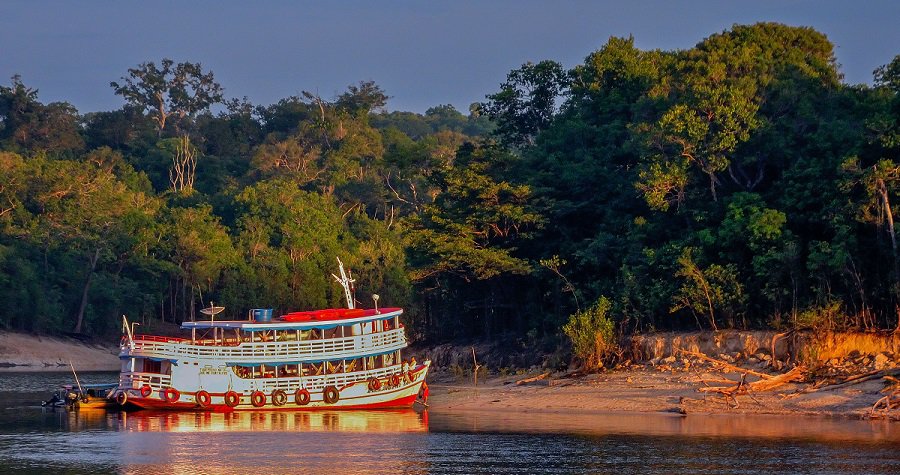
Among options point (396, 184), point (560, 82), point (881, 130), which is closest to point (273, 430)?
point (881, 130)

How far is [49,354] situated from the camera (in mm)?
72062

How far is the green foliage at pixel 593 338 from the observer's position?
44.7 metres

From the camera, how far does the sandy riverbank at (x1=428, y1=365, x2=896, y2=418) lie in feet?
121

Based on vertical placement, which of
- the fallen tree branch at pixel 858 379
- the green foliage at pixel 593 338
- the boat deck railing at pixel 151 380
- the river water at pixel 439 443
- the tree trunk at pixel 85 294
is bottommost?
the river water at pixel 439 443

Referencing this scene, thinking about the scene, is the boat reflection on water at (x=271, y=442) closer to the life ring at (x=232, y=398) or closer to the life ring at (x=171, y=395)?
the life ring at (x=232, y=398)

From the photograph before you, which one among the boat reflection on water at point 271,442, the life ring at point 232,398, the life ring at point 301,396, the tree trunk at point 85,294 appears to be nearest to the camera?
the boat reflection on water at point 271,442

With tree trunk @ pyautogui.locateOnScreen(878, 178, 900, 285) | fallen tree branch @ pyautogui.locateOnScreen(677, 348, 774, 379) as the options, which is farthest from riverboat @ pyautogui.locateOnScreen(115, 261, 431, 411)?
tree trunk @ pyautogui.locateOnScreen(878, 178, 900, 285)

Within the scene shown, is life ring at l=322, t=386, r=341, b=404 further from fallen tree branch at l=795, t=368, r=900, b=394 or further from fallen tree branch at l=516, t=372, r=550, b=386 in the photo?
fallen tree branch at l=795, t=368, r=900, b=394

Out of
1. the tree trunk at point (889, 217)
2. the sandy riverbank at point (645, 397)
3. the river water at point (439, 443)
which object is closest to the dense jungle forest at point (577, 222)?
the tree trunk at point (889, 217)

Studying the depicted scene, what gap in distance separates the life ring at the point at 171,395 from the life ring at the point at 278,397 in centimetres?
303


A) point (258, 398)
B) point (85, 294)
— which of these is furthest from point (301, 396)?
point (85, 294)

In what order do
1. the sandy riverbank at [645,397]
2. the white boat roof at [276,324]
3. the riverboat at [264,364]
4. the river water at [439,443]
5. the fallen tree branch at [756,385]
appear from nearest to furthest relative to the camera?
the river water at [439,443], the sandy riverbank at [645,397], the fallen tree branch at [756,385], the white boat roof at [276,324], the riverboat at [264,364]

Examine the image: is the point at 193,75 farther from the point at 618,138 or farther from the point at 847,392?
the point at 847,392

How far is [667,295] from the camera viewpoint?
145 ft
